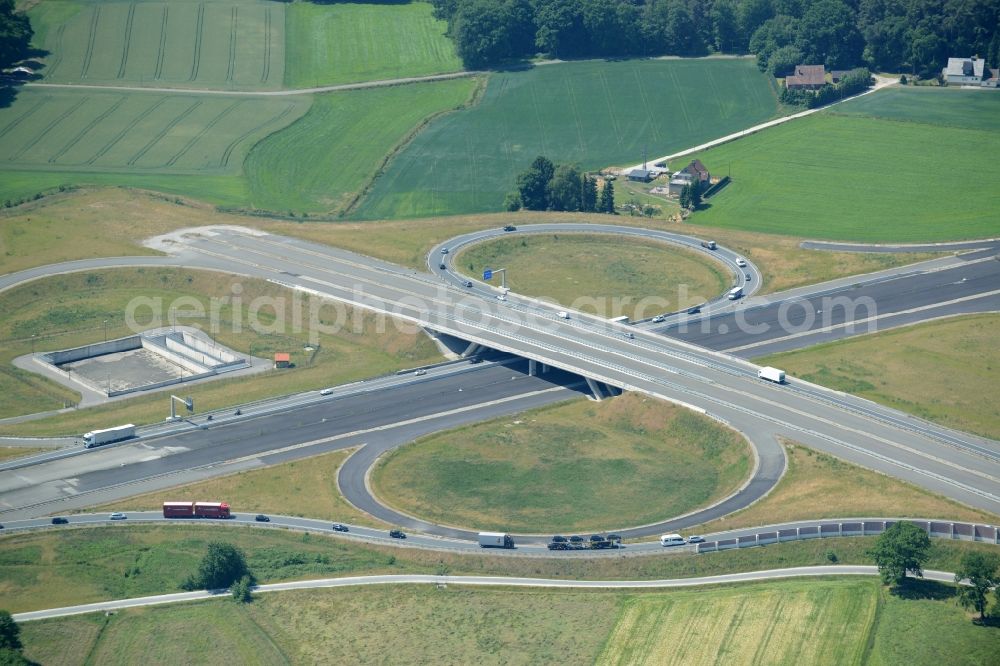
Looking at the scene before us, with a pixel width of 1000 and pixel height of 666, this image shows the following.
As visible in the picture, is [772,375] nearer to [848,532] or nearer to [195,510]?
[848,532]

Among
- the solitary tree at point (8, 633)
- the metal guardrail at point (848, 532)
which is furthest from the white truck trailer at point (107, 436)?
the metal guardrail at point (848, 532)

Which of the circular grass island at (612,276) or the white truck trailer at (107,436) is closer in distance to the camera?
the white truck trailer at (107,436)

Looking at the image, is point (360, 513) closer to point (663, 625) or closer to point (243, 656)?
point (243, 656)

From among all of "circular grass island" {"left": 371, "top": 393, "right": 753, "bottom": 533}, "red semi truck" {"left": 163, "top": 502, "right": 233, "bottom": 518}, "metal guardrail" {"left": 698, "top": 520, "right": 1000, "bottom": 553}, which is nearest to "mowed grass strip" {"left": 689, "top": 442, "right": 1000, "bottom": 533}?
"metal guardrail" {"left": 698, "top": 520, "right": 1000, "bottom": 553}

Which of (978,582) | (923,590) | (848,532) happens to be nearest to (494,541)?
(848,532)

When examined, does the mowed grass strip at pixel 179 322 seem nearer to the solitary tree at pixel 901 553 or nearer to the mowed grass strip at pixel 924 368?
the mowed grass strip at pixel 924 368
